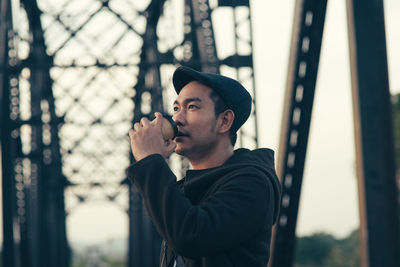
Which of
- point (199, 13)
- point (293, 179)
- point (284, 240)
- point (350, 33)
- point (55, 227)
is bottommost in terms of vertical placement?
point (55, 227)

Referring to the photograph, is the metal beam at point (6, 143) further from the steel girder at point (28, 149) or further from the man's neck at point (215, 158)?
the man's neck at point (215, 158)

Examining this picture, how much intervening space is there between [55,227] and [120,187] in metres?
9.25

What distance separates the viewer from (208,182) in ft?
6.98

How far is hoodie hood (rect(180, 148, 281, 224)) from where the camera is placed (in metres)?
2.09

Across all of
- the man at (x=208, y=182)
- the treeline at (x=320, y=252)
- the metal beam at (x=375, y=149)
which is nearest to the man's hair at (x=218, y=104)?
the man at (x=208, y=182)

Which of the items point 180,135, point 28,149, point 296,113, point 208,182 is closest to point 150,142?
point 180,135

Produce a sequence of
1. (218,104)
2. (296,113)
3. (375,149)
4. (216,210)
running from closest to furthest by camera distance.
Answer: (216,210) < (218,104) < (375,149) < (296,113)

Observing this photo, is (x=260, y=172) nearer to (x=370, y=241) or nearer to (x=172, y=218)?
(x=172, y=218)

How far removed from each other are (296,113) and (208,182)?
8.12 ft

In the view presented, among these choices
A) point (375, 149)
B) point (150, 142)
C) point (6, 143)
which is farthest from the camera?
point (6, 143)

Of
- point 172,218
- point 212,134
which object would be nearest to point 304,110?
point 212,134

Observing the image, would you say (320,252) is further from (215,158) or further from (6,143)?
(215,158)

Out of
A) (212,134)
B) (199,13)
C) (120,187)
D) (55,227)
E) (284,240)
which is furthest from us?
(120,187)

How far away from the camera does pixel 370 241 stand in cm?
350
